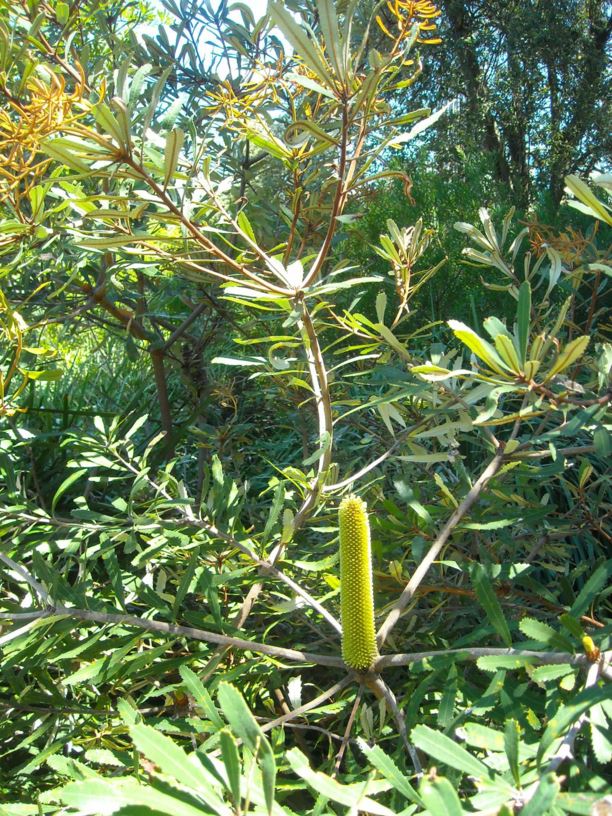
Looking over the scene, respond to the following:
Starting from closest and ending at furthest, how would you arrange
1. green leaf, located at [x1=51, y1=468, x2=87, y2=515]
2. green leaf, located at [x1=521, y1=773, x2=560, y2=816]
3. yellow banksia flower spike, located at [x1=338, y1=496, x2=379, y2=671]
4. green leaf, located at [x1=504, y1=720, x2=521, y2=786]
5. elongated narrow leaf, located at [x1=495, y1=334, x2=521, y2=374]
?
green leaf, located at [x1=521, y1=773, x2=560, y2=816], green leaf, located at [x1=504, y1=720, x2=521, y2=786], elongated narrow leaf, located at [x1=495, y1=334, x2=521, y2=374], yellow banksia flower spike, located at [x1=338, y1=496, x2=379, y2=671], green leaf, located at [x1=51, y1=468, x2=87, y2=515]

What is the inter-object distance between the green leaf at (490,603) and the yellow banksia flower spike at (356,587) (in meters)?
0.15

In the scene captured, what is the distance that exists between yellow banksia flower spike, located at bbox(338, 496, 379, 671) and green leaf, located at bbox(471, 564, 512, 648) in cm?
15

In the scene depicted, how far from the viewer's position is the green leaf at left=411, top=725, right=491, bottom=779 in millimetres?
682

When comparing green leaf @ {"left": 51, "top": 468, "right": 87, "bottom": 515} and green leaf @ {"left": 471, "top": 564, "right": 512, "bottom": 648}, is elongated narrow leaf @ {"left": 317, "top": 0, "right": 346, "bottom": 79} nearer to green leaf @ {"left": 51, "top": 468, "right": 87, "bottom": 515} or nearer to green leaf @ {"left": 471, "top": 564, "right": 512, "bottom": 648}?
green leaf @ {"left": 471, "top": 564, "right": 512, "bottom": 648}

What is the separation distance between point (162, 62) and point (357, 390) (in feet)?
4.06

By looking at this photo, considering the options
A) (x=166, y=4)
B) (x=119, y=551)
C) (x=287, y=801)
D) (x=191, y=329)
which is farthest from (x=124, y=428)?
(x=287, y=801)

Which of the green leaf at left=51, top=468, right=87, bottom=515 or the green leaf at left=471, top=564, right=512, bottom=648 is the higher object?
the green leaf at left=471, top=564, right=512, bottom=648

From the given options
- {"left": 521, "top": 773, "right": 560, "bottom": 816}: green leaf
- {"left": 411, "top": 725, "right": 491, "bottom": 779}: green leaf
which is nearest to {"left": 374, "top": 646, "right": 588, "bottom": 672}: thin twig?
{"left": 411, "top": 725, "right": 491, "bottom": 779}: green leaf

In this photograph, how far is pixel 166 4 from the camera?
7.13ft

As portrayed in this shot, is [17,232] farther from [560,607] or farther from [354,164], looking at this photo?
[560,607]

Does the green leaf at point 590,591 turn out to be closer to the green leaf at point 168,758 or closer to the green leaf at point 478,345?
the green leaf at point 478,345

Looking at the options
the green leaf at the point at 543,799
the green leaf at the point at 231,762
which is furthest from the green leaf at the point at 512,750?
the green leaf at the point at 231,762

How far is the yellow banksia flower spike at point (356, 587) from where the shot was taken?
892mm

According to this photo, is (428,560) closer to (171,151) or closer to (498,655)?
(498,655)
